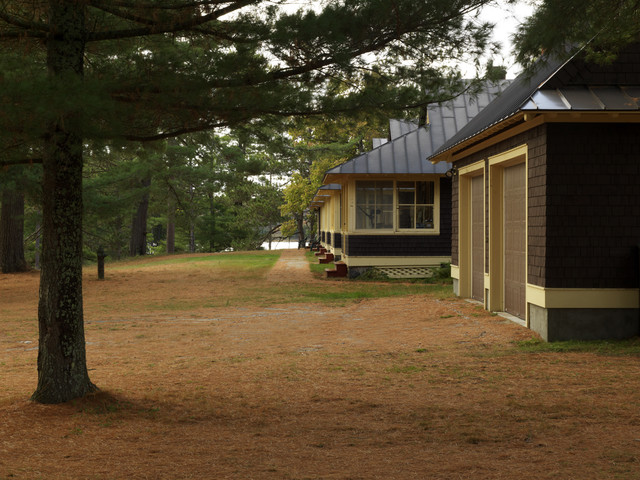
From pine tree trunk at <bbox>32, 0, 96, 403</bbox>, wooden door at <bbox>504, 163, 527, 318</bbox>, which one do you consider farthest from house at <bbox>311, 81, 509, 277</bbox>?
pine tree trunk at <bbox>32, 0, 96, 403</bbox>

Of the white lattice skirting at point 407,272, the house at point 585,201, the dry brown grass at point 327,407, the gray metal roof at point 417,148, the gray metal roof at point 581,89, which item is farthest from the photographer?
the white lattice skirting at point 407,272

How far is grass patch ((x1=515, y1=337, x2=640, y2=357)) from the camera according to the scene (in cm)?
800

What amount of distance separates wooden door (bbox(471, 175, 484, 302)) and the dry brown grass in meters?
2.06

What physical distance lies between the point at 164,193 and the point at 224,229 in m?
16.3

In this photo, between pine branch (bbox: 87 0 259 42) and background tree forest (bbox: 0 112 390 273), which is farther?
background tree forest (bbox: 0 112 390 273)

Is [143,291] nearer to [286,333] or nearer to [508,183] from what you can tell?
[286,333]

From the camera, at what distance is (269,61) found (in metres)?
6.01

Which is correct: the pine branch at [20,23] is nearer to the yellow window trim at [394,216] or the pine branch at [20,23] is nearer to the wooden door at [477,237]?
the wooden door at [477,237]

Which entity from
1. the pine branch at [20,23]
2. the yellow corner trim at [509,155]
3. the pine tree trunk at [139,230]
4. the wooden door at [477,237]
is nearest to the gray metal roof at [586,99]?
the yellow corner trim at [509,155]

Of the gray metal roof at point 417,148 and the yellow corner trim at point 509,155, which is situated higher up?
the gray metal roof at point 417,148

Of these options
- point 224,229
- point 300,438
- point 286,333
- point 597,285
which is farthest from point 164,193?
point 300,438

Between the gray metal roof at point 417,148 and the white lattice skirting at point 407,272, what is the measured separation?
312 centimetres

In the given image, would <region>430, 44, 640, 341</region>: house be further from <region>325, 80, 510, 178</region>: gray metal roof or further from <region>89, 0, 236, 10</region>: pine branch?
<region>325, 80, 510, 178</region>: gray metal roof

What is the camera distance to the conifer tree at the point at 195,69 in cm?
562
